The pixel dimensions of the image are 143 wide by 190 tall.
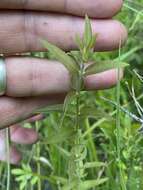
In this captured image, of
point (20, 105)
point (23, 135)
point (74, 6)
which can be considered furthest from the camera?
point (23, 135)

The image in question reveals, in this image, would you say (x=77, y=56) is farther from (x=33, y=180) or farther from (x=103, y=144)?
(x=33, y=180)

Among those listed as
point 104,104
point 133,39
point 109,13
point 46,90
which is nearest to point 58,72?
point 46,90

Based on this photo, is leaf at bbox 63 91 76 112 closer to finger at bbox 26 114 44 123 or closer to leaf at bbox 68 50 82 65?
leaf at bbox 68 50 82 65

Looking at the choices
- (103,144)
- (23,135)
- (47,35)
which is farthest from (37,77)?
(23,135)

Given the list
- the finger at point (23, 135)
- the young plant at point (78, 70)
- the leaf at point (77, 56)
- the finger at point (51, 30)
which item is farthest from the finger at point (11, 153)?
the leaf at point (77, 56)

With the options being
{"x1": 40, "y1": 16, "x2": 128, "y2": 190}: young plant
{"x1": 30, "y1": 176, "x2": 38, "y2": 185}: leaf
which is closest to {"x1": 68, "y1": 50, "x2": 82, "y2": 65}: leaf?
{"x1": 40, "y1": 16, "x2": 128, "y2": 190}: young plant
